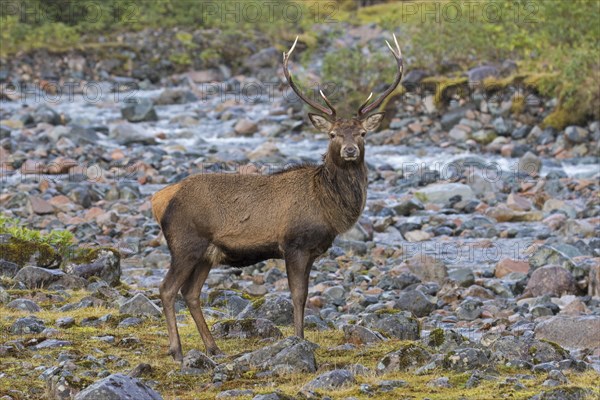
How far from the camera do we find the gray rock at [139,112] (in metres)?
36.6

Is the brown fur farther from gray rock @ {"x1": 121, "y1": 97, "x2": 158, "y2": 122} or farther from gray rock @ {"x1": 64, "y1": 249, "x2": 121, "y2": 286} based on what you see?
gray rock @ {"x1": 121, "y1": 97, "x2": 158, "y2": 122}

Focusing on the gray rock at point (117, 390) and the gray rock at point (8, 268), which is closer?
the gray rock at point (117, 390)

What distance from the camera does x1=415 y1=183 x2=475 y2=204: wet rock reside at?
24.3m

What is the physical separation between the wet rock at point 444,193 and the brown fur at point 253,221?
43.9ft

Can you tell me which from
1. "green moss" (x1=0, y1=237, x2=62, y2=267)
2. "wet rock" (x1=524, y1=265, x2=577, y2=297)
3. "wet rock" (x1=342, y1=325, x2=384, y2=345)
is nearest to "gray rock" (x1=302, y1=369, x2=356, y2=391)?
"wet rock" (x1=342, y1=325, x2=384, y2=345)

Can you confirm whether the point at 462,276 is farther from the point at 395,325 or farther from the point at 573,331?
the point at 395,325

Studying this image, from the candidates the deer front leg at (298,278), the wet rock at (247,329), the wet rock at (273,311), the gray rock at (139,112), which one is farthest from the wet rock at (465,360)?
the gray rock at (139,112)

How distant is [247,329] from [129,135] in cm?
2274

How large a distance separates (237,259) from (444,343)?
2404 millimetres

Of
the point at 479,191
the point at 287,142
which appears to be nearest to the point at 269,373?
the point at 479,191

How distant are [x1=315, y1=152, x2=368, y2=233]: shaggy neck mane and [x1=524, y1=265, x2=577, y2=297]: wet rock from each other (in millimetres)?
5799

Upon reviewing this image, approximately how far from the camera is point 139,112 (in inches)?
1447

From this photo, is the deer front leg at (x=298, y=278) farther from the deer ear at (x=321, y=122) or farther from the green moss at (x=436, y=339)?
the deer ear at (x=321, y=122)

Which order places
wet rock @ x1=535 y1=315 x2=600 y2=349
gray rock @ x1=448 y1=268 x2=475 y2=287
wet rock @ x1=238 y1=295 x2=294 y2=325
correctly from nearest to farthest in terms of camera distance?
1. wet rock @ x1=238 y1=295 x2=294 y2=325
2. wet rock @ x1=535 y1=315 x2=600 y2=349
3. gray rock @ x1=448 y1=268 x2=475 y2=287
